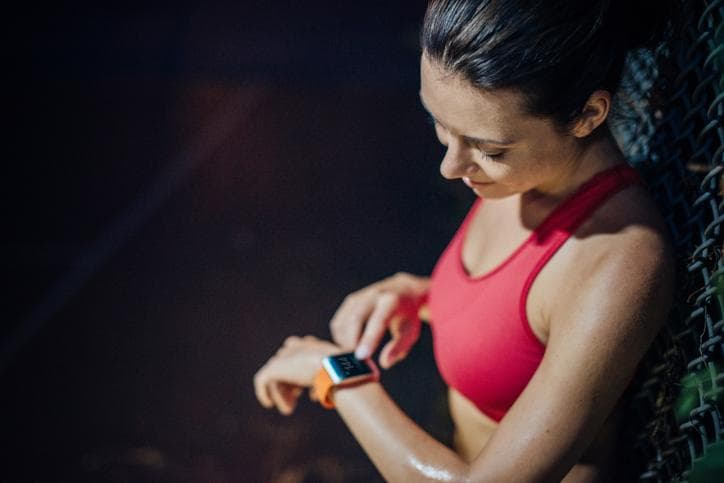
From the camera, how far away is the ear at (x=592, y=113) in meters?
1.08

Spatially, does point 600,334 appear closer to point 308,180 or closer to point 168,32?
point 308,180

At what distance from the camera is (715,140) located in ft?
3.61

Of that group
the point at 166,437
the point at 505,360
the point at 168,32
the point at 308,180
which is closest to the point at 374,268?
the point at 308,180

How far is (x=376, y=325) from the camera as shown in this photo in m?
1.85

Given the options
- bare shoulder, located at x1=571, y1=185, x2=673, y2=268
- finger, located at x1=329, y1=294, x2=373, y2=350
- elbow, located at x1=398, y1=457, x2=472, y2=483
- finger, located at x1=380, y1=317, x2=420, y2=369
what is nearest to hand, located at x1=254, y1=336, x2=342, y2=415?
finger, located at x1=329, y1=294, x2=373, y2=350

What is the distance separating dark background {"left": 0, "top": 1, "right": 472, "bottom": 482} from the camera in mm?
2658

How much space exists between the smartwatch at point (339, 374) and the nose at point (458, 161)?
58 centimetres

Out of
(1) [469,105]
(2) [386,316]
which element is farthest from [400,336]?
(1) [469,105]

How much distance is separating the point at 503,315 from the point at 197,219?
113 inches

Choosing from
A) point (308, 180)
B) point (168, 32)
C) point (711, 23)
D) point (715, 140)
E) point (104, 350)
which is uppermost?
point (168, 32)

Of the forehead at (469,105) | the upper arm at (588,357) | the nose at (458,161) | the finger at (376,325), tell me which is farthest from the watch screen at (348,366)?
the forehead at (469,105)

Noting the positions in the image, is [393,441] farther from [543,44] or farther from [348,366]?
[543,44]

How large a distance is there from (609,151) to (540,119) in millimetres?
268

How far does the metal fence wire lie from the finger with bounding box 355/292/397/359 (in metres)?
0.71
